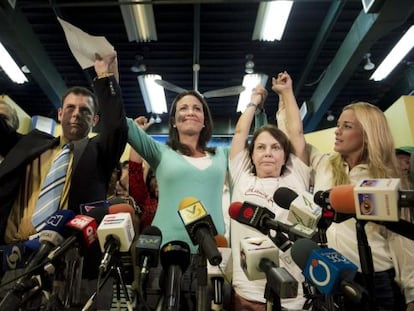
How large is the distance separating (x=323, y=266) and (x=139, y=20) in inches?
140

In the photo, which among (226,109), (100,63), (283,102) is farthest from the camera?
(226,109)

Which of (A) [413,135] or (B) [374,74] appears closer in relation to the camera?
(A) [413,135]

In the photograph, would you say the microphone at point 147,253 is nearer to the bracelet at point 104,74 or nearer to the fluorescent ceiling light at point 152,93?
the bracelet at point 104,74

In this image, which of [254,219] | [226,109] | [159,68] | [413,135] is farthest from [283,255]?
[226,109]

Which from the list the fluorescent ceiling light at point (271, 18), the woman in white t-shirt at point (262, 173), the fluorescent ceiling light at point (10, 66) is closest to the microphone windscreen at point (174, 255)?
the woman in white t-shirt at point (262, 173)

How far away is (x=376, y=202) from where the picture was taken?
0.81 metres

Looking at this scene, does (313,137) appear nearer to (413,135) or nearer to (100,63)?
(413,135)

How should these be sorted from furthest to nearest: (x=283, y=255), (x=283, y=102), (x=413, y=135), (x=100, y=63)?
(x=413, y=135), (x=283, y=102), (x=100, y=63), (x=283, y=255)

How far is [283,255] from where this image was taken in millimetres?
1456

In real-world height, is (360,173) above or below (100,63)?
below

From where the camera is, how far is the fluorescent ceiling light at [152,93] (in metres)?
5.21

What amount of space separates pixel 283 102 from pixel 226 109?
189 inches

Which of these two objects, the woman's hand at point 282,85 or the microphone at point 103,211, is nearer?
the microphone at point 103,211

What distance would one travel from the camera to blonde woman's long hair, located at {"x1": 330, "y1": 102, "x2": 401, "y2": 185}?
5.62 ft
